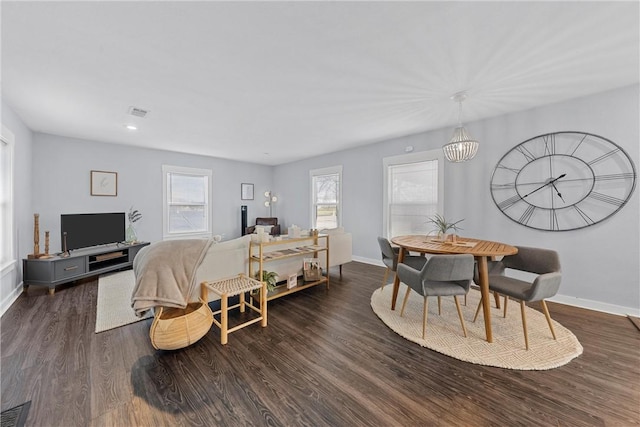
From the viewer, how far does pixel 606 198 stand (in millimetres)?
2699

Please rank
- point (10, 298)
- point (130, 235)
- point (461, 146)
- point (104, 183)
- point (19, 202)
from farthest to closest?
point (130, 235)
point (104, 183)
point (19, 202)
point (10, 298)
point (461, 146)

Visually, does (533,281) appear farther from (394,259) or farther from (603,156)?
(603,156)

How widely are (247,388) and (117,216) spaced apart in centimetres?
443

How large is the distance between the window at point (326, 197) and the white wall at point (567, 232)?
87cm

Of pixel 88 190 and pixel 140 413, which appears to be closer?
pixel 140 413

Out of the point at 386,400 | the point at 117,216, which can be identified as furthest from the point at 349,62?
the point at 117,216

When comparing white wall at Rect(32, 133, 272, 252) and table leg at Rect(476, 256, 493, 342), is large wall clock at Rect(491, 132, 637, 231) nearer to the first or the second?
table leg at Rect(476, 256, 493, 342)

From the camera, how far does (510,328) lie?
7.68ft

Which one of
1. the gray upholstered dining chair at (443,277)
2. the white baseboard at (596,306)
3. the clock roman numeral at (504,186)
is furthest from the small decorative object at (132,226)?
the white baseboard at (596,306)

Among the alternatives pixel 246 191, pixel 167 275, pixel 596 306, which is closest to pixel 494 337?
pixel 596 306

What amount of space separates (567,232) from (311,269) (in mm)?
3263

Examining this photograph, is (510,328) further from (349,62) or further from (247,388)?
(349,62)

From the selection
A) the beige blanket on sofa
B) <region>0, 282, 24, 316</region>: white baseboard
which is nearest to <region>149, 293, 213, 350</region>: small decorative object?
the beige blanket on sofa

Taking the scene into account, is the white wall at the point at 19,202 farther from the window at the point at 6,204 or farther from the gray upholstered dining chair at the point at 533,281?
the gray upholstered dining chair at the point at 533,281
